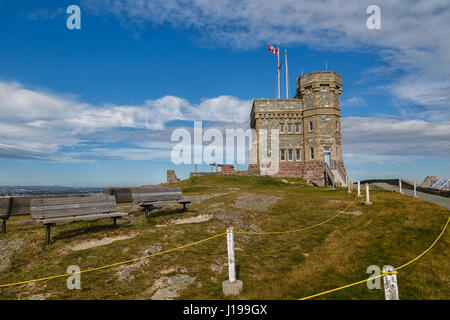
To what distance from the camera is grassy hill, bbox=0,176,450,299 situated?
5.50 m

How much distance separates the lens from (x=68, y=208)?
9602 mm

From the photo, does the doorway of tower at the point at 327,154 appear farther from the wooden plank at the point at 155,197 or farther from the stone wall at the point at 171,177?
the wooden plank at the point at 155,197

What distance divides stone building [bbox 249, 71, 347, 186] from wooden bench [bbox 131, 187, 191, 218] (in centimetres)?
2500

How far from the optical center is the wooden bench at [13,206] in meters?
10.7

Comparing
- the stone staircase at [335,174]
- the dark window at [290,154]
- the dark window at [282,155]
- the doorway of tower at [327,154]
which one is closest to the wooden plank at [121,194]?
the stone staircase at [335,174]

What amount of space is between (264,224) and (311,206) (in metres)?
5.53

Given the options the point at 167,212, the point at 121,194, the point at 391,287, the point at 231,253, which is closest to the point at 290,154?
the point at 121,194

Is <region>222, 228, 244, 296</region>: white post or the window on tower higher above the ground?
the window on tower

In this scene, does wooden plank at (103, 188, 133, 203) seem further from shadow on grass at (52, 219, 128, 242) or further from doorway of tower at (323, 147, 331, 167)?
doorway of tower at (323, 147, 331, 167)

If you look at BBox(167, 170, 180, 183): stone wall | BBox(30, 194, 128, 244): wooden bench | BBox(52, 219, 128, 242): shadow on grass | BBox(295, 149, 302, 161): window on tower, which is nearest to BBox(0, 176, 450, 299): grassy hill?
BBox(52, 219, 128, 242): shadow on grass

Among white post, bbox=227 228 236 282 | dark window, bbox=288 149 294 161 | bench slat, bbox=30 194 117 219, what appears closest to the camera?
white post, bbox=227 228 236 282

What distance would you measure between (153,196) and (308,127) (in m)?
29.8

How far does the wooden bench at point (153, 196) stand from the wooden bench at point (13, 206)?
4688 millimetres
